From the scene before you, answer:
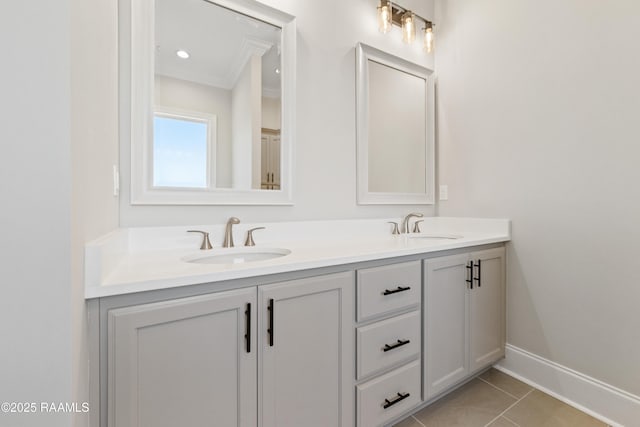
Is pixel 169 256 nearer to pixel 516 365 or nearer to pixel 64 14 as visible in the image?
pixel 64 14

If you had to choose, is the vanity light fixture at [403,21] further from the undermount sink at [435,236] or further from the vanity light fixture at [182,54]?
the undermount sink at [435,236]

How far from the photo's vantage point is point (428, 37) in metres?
2.08

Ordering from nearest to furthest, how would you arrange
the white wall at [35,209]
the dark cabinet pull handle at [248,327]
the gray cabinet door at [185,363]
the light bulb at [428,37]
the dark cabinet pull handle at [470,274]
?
the white wall at [35,209], the gray cabinet door at [185,363], the dark cabinet pull handle at [248,327], the dark cabinet pull handle at [470,274], the light bulb at [428,37]

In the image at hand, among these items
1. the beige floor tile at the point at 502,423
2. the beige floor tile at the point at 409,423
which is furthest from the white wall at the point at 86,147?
the beige floor tile at the point at 502,423

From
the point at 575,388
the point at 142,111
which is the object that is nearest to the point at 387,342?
the point at 575,388

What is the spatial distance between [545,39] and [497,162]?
2.37 feet

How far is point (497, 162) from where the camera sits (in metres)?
1.87

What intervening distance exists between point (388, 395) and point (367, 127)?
59.3 inches

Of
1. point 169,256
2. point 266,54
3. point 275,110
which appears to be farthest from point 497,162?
point 169,256

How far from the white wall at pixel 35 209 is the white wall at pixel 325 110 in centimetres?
87

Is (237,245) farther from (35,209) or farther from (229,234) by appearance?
(35,209)

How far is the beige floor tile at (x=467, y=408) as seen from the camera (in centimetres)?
139

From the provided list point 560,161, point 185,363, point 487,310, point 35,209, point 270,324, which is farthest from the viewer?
point 487,310

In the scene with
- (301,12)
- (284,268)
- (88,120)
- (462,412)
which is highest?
(301,12)
